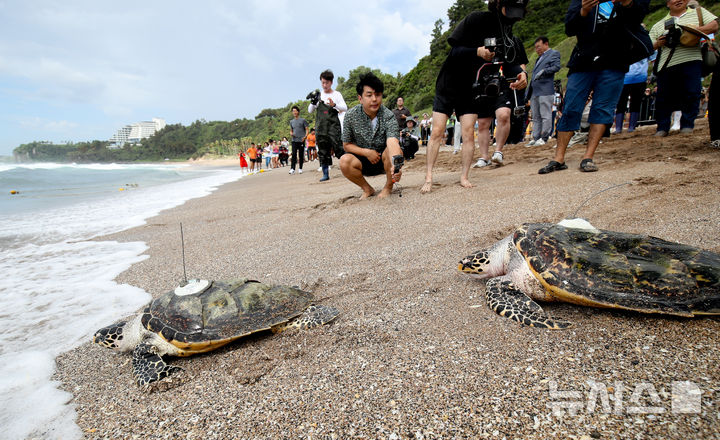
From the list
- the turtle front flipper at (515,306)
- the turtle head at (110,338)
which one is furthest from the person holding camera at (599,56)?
the turtle head at (110,338)

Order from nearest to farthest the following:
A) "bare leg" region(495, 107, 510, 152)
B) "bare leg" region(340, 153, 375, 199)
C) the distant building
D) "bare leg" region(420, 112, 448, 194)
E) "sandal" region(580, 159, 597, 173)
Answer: "sandal" region(580, 159, 597, 173) → "bare leg" region(420, 112, 448, 194) → "bare leg" region(340, 153, 375, 199) → "bare leg" region(495, 107, 510, 152) → the distant building

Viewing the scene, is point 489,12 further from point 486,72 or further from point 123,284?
point 123,284

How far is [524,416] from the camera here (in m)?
0.99

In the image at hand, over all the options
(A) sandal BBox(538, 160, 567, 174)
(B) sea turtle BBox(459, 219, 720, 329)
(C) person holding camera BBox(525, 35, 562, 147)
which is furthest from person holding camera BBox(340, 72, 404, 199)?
(C) person holding camera BBox(525, 35, 562, 147)

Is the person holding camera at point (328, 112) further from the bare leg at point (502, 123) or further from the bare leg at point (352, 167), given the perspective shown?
the bare leg at point (502, 123)

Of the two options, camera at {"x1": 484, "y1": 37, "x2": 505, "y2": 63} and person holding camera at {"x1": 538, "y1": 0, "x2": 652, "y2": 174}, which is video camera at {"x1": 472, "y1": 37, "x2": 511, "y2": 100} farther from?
person holding camera at {"x1": 538, "y1": 0, "x2": 652, "y2": 174}

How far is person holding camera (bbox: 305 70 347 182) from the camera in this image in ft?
18.3

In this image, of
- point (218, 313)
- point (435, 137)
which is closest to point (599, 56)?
point (435, 137)

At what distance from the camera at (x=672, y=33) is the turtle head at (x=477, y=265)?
17.0ft

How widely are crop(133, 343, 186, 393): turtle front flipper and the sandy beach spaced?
0.14 ft

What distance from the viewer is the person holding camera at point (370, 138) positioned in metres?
3.94

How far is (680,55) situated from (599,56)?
231 cm

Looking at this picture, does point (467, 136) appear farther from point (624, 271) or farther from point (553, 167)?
point (624, 271)

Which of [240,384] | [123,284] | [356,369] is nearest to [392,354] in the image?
[356,369]
